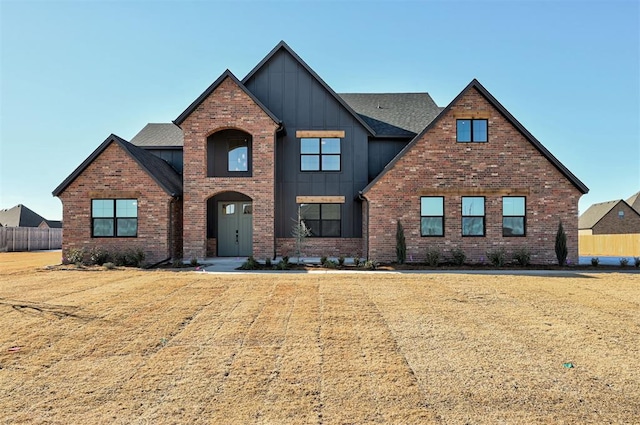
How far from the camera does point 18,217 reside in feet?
158

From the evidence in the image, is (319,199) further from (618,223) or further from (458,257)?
(618,223)

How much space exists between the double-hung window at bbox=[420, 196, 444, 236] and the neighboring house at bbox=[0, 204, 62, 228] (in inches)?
2000

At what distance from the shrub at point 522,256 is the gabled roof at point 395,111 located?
733 centimetres

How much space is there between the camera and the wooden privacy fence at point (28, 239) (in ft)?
101

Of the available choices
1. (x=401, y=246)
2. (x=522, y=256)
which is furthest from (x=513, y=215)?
(x=401, y=246)

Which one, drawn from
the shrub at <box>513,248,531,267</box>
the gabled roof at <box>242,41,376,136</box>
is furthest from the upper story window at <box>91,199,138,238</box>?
the shrub at <box>513,248,531,267</box>

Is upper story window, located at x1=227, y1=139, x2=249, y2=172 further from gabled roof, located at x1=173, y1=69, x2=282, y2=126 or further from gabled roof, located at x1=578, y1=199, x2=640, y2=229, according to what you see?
gabled roof, located at x1=578, y1=199, x2=640, y2=229

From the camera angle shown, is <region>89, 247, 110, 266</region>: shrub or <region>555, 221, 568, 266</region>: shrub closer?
<region>555, 221, 568, 266</region>: shrub

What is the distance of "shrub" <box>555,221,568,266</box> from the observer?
1605 centimetres

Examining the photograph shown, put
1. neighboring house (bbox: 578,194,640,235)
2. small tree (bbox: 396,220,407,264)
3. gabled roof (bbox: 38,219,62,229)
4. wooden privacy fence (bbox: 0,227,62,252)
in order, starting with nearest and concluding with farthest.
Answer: small tree (bbox: 396,220,407,264) → wooden privacy fence (bbox: 0,227,62,252) → neighboring house (bbox: 578,194,640,235) → gabled roof (bbox: 38,219,62,229)

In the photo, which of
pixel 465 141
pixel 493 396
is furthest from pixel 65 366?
pixel 465 141

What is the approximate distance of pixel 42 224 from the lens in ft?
169

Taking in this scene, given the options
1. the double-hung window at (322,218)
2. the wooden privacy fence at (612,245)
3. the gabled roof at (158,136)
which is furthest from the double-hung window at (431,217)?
the wooden privacy fence at (612,245)

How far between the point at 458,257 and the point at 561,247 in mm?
4316
